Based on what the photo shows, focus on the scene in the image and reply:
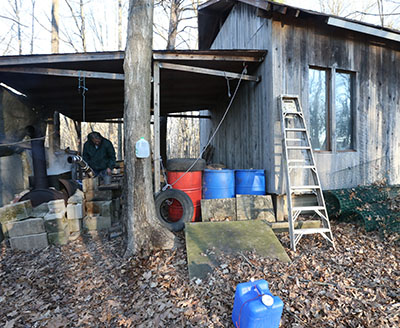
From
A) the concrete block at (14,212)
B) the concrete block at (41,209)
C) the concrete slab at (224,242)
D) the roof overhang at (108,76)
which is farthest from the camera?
the concrete block at (41,209)

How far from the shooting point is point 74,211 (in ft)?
15.1

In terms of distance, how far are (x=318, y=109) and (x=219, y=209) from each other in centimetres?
327

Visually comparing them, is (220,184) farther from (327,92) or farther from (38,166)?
(38,166)

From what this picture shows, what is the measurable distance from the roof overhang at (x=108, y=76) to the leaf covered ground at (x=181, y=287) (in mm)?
3553

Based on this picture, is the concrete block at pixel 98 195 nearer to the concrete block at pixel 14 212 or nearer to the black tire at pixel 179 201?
the concrete block at pixel 14 212

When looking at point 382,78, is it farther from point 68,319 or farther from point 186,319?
point 68,319

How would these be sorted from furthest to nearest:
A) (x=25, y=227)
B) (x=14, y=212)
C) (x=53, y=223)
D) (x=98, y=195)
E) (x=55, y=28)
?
(x=55, y=28) → (x=98, y=195) → (x=14, y=212) → (x=53, y=223) → (x=25, y=227)

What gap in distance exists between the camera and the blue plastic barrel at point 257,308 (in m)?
1.91

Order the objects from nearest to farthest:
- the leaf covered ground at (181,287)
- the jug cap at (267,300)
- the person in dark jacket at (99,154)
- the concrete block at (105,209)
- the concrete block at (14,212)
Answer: the jug cap at (267,300)
the leaf covered ground at (181,287)
the concrete block at (14,212)
the concrete block at (105,209)
the person in dark jacket at (99,154)

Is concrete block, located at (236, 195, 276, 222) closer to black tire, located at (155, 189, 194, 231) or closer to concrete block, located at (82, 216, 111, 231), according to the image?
black tire, located at (155, 189, 194, 231)

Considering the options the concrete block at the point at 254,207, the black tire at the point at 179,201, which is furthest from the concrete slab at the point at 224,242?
the concrete block at the point at 254,207

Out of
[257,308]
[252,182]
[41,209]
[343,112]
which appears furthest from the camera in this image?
[343,112]

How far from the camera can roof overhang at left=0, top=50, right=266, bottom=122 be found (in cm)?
453

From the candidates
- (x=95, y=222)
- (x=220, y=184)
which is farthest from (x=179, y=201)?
(x=95, y=222)
